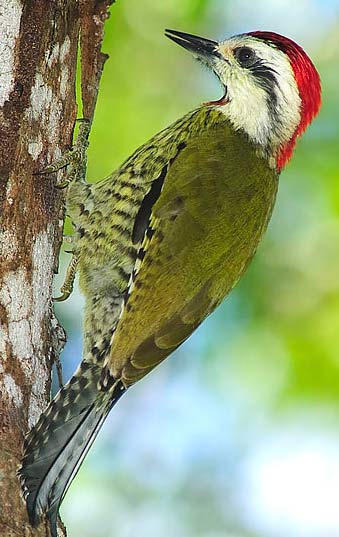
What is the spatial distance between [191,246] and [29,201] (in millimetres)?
692

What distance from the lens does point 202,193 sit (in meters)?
3.80

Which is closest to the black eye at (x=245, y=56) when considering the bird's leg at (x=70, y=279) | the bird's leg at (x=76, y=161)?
the bird's leg at (x=76, y=161)

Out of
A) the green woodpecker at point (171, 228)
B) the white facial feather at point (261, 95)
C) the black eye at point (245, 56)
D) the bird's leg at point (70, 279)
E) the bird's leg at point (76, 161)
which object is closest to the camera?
the green woodpecker at point (171, 228)

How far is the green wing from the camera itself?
3490 millimetres

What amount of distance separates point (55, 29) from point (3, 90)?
15.0 inches

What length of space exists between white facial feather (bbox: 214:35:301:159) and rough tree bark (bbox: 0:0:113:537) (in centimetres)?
101

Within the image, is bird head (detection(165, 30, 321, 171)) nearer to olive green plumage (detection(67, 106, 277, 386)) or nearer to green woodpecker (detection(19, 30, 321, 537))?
green woodpecker (detection(19, 30, 321, 537))

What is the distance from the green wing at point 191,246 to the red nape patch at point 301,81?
0.38m

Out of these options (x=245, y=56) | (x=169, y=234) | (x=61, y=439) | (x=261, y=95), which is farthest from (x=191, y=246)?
(x=245, y=56)

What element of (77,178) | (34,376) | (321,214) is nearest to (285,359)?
(321,214)

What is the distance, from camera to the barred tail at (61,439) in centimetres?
305

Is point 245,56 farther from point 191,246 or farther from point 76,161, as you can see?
point 191,246

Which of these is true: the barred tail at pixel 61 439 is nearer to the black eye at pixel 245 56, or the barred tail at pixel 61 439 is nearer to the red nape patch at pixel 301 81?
the red nape patch at pixel 301 81

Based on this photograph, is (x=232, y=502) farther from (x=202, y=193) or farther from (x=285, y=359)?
(x=202, y=193)
